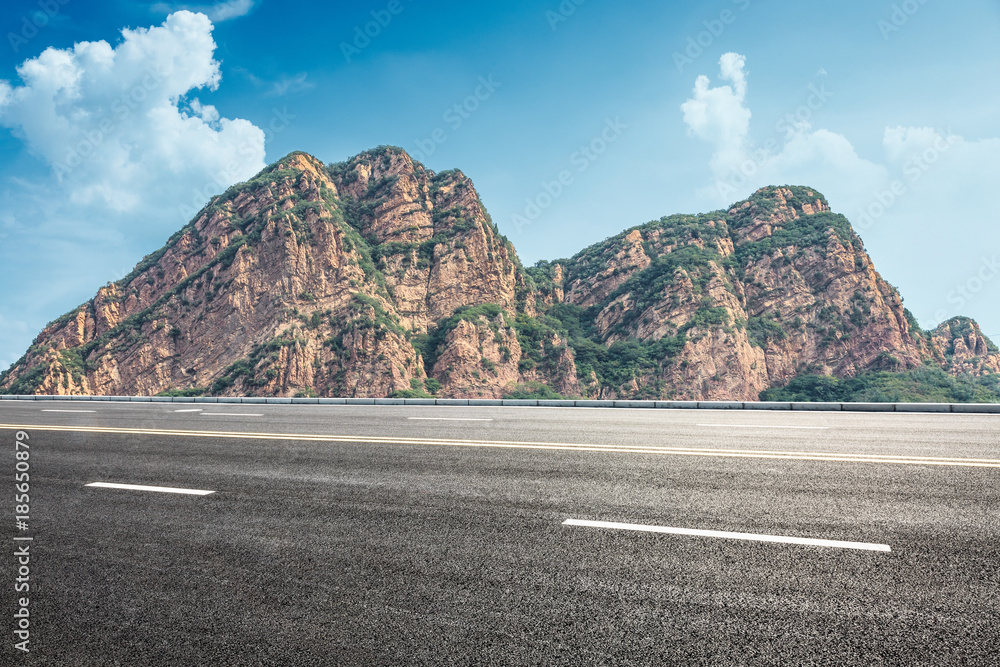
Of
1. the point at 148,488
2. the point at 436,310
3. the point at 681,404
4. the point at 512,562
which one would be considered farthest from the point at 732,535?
the point at 436,310

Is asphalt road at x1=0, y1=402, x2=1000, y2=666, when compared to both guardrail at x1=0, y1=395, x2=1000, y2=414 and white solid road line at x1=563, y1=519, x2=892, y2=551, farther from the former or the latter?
guardrail at x1=0, y1=395, x2=1000, y2=414

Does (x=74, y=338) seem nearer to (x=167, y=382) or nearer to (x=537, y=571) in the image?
(x=167, y=382)

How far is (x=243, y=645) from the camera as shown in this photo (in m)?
2.80

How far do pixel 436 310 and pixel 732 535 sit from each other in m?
77.0

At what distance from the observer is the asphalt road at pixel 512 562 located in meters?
2.74

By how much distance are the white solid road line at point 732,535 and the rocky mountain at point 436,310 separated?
203 feet

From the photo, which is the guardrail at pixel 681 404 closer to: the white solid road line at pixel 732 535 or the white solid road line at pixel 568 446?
the white solid road line at pixel 568 446

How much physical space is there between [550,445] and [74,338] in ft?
293

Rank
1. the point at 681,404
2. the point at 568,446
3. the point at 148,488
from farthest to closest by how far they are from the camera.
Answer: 1. the point at 681,404
2. the point at 568,446
3. the point at 148,488

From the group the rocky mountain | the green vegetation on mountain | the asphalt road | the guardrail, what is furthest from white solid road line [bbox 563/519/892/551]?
the green vegetation on mountain

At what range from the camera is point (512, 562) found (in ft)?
12.2

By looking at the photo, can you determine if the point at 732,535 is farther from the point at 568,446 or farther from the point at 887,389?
the point at 887,389

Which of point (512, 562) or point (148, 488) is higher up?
point (148, 488)

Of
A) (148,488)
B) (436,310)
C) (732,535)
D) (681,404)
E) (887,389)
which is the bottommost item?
(887,389)
